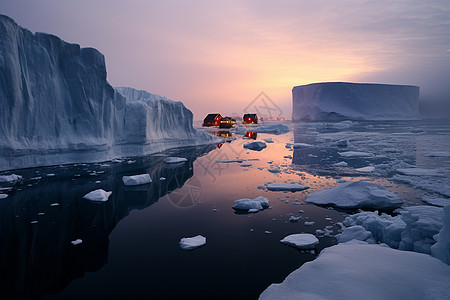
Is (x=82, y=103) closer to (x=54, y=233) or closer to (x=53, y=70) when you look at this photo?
(x=53, y=70)

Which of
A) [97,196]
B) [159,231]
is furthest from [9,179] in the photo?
[159,231]

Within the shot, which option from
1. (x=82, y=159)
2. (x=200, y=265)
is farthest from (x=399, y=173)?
(x=82, y=159)

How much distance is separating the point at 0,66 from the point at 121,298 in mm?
8826

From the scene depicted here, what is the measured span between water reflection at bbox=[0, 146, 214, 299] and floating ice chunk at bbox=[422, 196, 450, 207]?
504 centimetres

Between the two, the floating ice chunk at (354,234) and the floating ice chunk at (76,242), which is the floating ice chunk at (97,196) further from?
the floating ice chunk at (354,234)

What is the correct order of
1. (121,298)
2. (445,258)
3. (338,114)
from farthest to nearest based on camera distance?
(338,114)
(121,298)
(445,258)

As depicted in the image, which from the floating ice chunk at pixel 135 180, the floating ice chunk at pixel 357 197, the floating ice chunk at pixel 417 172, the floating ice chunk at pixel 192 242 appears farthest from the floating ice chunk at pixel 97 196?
the floating ice chunk at pixel 417 172

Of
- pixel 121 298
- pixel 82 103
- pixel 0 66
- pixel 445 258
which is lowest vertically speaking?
pixel 121 298

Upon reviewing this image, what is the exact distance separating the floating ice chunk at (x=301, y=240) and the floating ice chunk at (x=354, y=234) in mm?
388

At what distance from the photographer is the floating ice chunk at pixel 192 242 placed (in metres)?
3.81

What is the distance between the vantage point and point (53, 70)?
9.77 meters

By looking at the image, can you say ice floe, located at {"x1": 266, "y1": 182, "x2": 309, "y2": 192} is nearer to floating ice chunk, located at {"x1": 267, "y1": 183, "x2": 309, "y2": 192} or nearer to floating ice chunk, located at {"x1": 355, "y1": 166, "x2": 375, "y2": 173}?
floating ice chunk, located at {"x1": 267, "y1": 183, "x2": 309, "y2": 192}

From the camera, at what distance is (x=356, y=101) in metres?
50.2

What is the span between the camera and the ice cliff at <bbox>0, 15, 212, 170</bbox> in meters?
8.30
